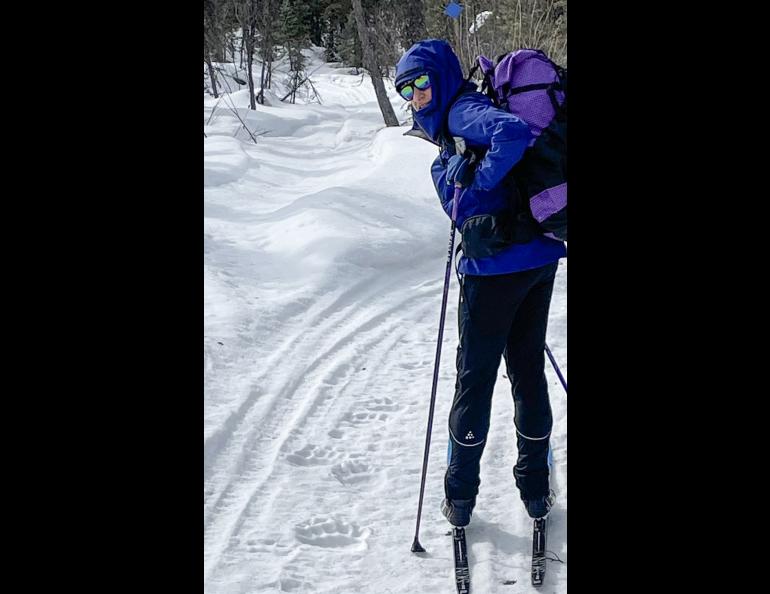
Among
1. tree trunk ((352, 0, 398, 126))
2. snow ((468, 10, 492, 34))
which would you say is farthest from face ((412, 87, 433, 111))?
tree trunk ((352, 0, 398, 126))

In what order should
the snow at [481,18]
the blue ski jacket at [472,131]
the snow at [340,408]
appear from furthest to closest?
the snow at [481,18] → the snow at [340,408] → the blue ski jacket at [472,131]

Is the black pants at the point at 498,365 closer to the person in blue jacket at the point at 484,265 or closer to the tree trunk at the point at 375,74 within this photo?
the person in blue jacket at the point at 484,265

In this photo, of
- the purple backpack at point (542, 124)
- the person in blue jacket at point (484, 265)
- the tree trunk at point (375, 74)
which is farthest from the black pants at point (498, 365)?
the tree trunk at point (375, 74)

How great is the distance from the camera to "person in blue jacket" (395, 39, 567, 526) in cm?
268

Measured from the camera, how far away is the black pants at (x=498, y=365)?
282 centimetres

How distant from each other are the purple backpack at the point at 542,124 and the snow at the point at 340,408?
4.37ft

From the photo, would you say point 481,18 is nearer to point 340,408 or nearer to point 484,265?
point 340,408

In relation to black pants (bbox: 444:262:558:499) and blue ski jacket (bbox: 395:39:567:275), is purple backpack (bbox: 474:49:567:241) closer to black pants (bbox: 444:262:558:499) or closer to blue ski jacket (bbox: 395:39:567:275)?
blue ski jacket (bbox: 395:39:567:275)

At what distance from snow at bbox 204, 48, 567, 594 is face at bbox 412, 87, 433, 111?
5.40 feet
